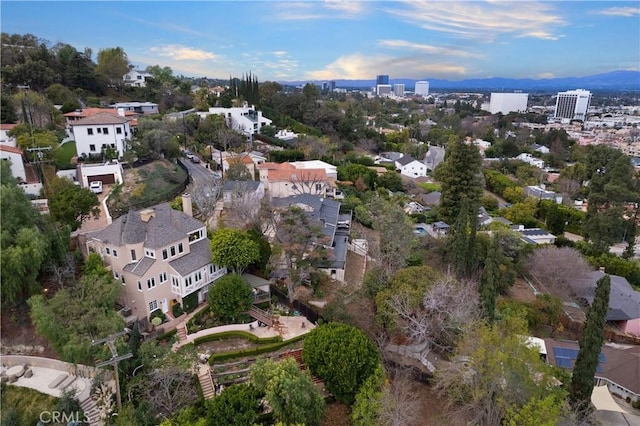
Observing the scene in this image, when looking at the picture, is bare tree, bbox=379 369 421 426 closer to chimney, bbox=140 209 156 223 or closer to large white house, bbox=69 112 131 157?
chimney, bbox=140 209 156 223

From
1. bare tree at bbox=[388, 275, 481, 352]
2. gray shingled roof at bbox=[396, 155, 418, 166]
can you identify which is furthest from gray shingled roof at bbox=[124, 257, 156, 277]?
gray shingled roof at bbox=[396, 155, 418, 166]

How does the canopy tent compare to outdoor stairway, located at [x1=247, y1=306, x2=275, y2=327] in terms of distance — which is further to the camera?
outdoor stairway, located at [x1=247, y1=306, x2=275, y2=327]

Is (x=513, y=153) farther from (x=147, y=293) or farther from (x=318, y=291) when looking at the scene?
(x=147, y=293)

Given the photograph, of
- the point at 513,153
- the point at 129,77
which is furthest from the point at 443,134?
the point at 129,77

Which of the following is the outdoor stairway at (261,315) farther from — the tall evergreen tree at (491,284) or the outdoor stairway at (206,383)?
the tall evergreen tree at (491,284)

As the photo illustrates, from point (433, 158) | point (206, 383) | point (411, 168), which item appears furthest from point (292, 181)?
point (433, 158)

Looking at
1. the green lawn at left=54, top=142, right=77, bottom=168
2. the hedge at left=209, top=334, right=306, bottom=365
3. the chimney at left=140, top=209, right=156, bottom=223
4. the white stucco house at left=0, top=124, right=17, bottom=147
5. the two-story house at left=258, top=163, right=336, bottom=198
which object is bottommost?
the hedge at left=209, top=334, right=306, bottom=365
